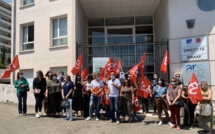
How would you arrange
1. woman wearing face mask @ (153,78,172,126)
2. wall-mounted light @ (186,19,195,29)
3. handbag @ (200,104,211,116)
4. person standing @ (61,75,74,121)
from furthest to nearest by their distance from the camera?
wall-mounted light @ (186,19,195,29)
person standing @ (61,75,74,121)
woman wearing face mask @ (153,78,172,126)
handbag @ (200,104,211,116)

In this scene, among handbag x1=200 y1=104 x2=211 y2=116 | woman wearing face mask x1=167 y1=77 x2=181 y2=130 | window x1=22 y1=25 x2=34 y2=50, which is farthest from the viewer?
window x1=22 y1=25 x2=34 y2=50

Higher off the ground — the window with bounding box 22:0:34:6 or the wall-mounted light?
the window with bounding box 22:0:34:6

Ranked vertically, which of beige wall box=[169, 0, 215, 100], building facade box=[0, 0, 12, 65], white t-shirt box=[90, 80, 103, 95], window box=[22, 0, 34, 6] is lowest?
white t-shirt box=[90, 80, 103, 95]

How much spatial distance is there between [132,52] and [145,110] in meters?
4.82

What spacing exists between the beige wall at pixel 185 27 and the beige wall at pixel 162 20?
1.53 feet

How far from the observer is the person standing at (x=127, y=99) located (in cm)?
871

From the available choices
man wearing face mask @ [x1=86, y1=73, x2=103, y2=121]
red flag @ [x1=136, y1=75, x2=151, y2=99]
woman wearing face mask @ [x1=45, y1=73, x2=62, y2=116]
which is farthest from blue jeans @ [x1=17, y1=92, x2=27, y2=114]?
red flag @ [x1=136, y1=75, x2=151, y2=99]

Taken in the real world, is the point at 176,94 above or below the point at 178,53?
below

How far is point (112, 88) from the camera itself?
8.59 metres

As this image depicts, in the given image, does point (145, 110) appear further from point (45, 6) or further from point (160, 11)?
point (45, 6)

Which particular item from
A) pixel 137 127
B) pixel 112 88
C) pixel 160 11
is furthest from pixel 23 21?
pixel 137 127

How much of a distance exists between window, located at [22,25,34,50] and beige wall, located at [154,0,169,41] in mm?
8433

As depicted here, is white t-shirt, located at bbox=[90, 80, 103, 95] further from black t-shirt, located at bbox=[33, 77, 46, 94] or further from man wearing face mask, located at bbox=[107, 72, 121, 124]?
black t-shirt, located at bbox=[33, 77, 46, 94]

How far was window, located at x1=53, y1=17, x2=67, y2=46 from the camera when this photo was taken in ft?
46.8
